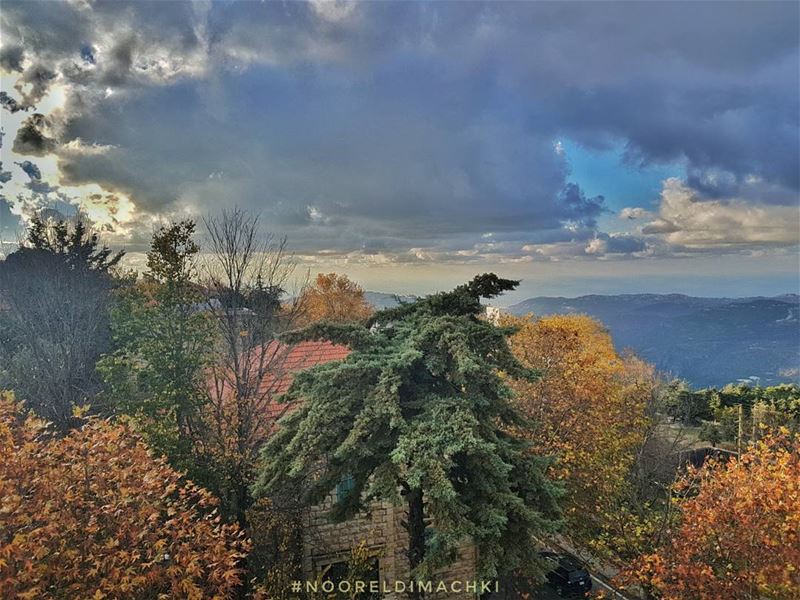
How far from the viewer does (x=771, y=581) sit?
310 inches

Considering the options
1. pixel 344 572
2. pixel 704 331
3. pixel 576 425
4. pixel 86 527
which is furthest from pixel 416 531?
pixel 704 331

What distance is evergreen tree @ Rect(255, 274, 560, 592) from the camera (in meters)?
7.41

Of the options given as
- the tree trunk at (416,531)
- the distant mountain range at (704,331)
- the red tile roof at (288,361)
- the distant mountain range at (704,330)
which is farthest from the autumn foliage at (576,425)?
the distant mountain range at (704,331)

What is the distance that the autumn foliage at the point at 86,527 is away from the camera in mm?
6016

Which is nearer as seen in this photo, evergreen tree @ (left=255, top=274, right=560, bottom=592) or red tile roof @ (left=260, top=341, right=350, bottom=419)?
evergreen tree @ (left=255, top=274, right=560, bottom=592)

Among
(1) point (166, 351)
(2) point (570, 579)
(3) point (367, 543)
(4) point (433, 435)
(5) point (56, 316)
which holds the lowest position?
(2) point (570, 579)

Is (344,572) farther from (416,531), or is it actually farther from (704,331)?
(704,331)

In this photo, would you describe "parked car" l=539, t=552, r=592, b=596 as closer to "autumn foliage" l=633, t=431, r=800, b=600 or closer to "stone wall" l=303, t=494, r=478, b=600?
"stone wall" l=303, t=494, r=478, b=600

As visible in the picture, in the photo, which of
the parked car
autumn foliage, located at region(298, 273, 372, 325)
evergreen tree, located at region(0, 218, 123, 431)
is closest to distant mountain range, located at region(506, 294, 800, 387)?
autumn foliage, located at region(298, 273, 372, 325)

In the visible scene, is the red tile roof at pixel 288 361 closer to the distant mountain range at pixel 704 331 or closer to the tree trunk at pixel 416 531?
the tree trunk at pixel 416 531

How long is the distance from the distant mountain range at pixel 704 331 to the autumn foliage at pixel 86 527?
2125 inches

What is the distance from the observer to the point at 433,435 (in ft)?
24.6

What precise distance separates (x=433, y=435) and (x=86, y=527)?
4.90m

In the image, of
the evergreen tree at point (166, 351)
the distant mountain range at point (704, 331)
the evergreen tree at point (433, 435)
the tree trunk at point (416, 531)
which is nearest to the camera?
the evergreen tree at point (433, 435)
